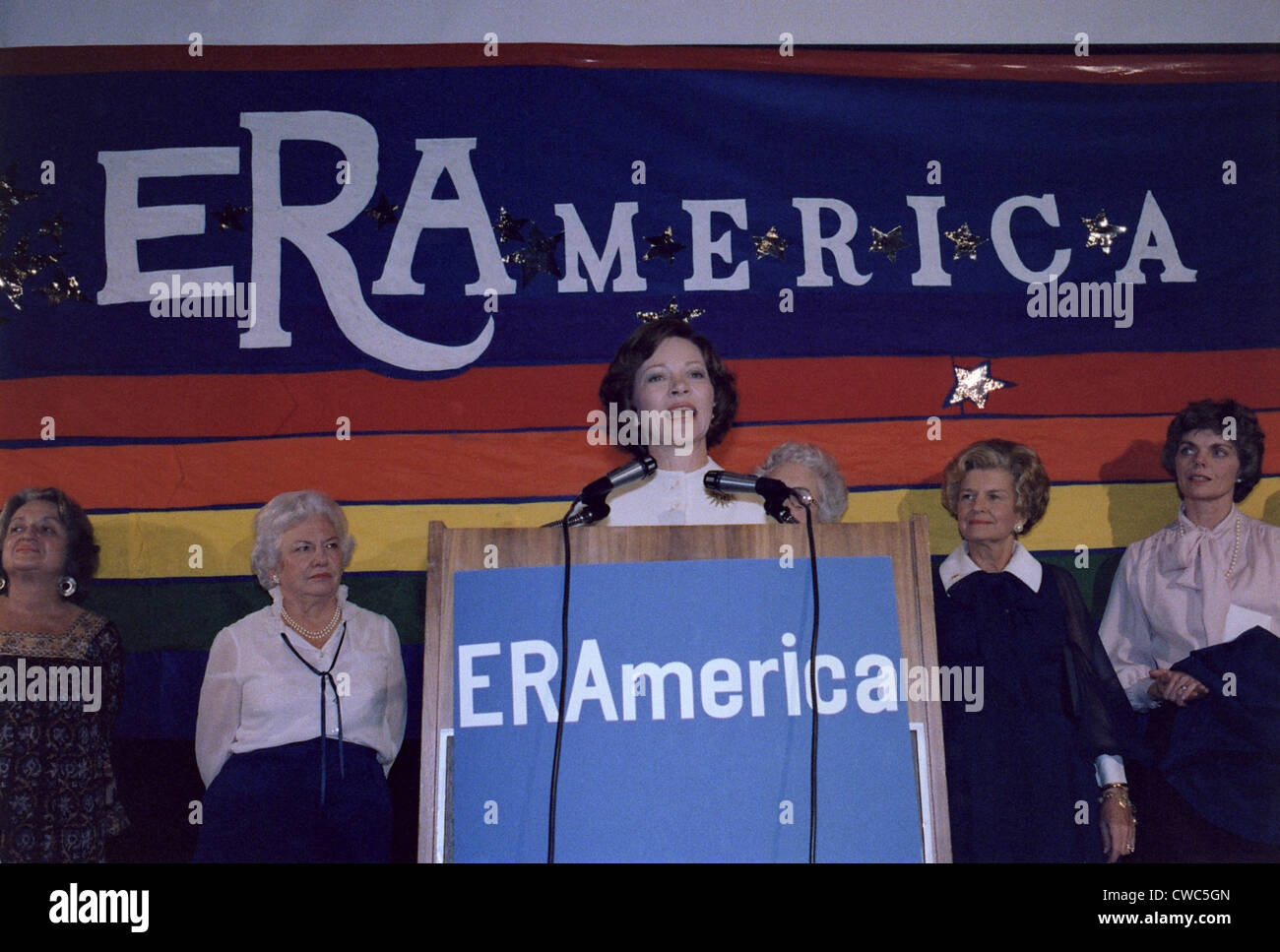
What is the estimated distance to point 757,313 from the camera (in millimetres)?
3133

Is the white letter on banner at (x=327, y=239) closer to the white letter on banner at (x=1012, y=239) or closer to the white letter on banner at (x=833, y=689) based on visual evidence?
the white letter on banner at (x=1012, y=239)

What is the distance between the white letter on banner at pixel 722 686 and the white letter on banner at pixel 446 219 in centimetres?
186

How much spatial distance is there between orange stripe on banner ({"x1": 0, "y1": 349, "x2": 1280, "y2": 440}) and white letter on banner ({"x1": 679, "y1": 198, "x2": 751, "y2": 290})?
0.80ft

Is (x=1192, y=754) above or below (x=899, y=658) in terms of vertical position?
below

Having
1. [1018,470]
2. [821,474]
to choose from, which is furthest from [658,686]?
[1018,470]

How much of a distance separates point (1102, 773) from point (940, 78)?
6.60ft

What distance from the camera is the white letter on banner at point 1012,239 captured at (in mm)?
3156

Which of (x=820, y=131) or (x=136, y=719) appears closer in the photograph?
(x=136, y=719)

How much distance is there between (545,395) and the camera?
10.2ft

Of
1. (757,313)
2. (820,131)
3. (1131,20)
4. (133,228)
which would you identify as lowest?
(757,313)

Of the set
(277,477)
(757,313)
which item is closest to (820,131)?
(757,313)

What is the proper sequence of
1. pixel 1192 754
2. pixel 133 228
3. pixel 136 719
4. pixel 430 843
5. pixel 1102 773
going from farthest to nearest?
pixel 133 228, pixel 136 719, pixel 1192 754, pixel 1102 773, pixel 430 843

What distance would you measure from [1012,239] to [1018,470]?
91 centimetres
